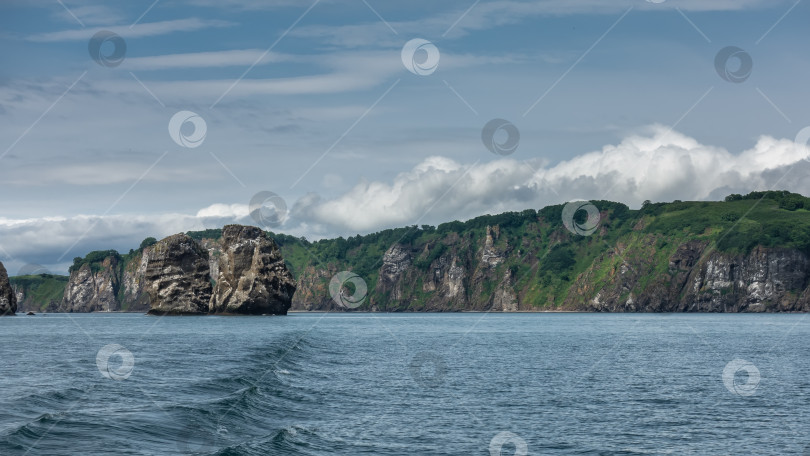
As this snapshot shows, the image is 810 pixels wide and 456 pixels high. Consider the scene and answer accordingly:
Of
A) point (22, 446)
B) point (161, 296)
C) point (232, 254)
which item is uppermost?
point (232, 254)

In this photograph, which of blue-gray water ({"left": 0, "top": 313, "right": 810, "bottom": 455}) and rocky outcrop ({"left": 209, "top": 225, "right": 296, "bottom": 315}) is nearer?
blue-gray water ({"left": 0, "top": 313, "right": 810, "bottom": 455})

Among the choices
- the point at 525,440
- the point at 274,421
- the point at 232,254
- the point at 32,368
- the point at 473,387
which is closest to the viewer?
the point at 525,440

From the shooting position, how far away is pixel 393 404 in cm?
4781

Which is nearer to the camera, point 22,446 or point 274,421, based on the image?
point 22,446

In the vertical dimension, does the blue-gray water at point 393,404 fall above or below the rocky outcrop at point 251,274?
below

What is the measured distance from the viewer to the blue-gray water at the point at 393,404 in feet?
116

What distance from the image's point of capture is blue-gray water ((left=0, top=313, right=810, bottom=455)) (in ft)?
116

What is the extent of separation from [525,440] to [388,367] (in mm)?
36204

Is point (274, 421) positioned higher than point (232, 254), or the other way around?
point (232, 254)

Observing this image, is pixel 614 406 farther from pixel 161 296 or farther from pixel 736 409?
pixel 161 296

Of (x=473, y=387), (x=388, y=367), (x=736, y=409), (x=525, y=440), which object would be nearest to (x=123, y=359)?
(x=388, y=367)

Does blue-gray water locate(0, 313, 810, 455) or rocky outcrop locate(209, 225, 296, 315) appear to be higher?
rocky outcrop locate(209, 225, 296, 315)

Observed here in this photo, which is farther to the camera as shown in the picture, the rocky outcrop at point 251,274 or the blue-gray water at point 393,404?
the rocky outcrop at point 251,274

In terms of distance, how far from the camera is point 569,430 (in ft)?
129
